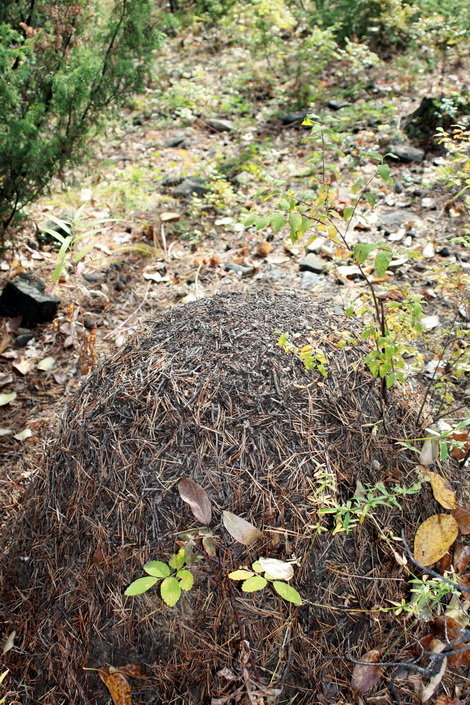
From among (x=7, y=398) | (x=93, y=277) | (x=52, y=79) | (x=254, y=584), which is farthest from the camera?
(x=93, y=277)

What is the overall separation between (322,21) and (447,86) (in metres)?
1.95

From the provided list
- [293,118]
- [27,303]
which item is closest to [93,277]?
[27,303]

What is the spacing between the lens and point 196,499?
69.2 inches

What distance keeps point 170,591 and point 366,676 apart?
729mm

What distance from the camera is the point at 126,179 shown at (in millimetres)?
4855

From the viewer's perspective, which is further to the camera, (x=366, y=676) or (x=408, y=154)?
(x=408, y=154)

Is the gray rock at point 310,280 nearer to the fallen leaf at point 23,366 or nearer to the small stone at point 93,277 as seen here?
the small stone at point 93,277

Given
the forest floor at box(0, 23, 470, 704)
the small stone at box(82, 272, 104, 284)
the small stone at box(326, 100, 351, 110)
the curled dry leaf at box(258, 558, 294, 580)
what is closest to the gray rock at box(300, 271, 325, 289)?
the forest floor at box(0, 23, 470, 704)

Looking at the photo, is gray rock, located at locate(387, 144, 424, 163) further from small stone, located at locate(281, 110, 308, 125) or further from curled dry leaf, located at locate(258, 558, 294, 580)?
curled dry leaf, located at locate(258, 558, 294, 580)

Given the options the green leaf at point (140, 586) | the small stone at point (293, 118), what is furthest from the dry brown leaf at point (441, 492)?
the small stone at point (293, 118)

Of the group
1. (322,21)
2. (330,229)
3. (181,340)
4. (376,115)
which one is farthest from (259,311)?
(322,21)

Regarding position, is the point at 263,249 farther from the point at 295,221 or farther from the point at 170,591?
the point at 170,591

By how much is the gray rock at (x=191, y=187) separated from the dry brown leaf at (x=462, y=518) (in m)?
3.41

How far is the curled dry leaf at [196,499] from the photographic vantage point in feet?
5.60
